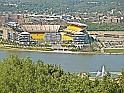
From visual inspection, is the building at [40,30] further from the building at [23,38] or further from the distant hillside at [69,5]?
the distant hillside at [69,5]

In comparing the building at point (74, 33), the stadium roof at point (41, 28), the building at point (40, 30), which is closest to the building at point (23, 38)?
the building at point (40, 30)

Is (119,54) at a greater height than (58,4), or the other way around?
(58,4)

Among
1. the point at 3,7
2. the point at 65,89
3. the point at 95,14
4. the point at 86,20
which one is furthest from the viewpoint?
the point at 3,7

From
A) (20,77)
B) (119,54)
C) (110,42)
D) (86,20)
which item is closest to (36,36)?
(110,42)

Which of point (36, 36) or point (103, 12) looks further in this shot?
point (103, 12)

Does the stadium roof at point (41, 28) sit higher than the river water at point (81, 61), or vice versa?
the stadium roof at point (41, 28)

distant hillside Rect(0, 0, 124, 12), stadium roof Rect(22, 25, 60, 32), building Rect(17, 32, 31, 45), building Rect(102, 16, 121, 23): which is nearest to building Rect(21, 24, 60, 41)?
stadium roof Rect(22, 25, 60, 32)

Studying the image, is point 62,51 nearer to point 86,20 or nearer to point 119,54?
point 119,54

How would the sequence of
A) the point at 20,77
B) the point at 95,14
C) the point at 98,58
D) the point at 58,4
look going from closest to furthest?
1. the point at 20,77
2. the point at 98,58
3. the point at 95,14
4. the point at 58,4
